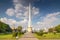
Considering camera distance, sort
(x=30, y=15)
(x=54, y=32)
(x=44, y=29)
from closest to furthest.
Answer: (x=54, y=32) → (x=44, y=29) → (x=30, y=15)

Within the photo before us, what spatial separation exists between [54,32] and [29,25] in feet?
15.3

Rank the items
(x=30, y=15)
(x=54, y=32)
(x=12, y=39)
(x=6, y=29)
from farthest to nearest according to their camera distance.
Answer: (x=30, y=15) < (x=6, y=29) < (x=54, y=32) < (x=12, y=39)

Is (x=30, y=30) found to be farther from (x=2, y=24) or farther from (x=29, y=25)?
(x=2, y=24)

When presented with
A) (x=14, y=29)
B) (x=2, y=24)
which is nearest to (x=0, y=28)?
(x=2, y=24)

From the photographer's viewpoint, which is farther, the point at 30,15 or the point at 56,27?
the point at 30,15

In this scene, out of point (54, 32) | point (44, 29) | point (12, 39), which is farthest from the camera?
point (44, 29)

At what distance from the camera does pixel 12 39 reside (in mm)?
9125

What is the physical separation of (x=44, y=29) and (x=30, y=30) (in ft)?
11.1

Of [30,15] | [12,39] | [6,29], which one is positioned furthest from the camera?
[30,15]

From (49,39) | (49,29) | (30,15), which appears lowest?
(49,39)

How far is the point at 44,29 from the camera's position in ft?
41.5

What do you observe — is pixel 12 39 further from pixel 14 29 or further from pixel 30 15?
pixel 30 15

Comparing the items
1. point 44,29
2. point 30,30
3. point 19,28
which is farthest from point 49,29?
point 30,30

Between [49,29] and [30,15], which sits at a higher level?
[30,15]
